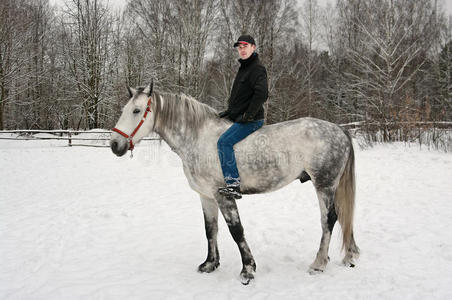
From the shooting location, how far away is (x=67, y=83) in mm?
22250

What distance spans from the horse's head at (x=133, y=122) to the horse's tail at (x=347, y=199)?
2.31m

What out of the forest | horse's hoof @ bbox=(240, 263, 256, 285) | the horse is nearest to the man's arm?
the horse

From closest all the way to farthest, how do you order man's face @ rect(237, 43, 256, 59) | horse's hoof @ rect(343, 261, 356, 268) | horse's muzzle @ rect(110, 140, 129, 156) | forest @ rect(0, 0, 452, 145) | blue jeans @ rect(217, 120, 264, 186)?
horse's muzzle @ rect(110, 140, 129, 156) < blue jeans @ rect(217, 120, 264, 186) < man's face @ rect(237, 43, 256, 59) < horse's hoof @ rect(343, 261, 356, 268) < forest @ rect(0, 0, 452, 145)

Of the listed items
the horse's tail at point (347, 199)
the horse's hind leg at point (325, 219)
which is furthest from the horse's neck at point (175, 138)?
the horse's tail at point (347, 199)

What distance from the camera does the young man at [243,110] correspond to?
2834 mm

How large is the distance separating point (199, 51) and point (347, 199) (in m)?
15.5

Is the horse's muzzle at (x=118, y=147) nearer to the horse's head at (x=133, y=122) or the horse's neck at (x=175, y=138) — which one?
the horse's head at (x=133, y=122)

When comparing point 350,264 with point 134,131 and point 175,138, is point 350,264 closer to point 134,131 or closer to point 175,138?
point 175,138

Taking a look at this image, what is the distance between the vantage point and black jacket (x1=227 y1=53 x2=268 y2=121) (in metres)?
2.86

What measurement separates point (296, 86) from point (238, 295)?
1786 cm

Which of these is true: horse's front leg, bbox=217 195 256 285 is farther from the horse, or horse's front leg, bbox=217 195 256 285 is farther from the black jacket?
the black jacket

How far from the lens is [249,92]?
298 cm

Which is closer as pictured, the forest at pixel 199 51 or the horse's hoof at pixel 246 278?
the horse's hoof at pixel 246 278

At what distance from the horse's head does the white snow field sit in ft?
4.95
